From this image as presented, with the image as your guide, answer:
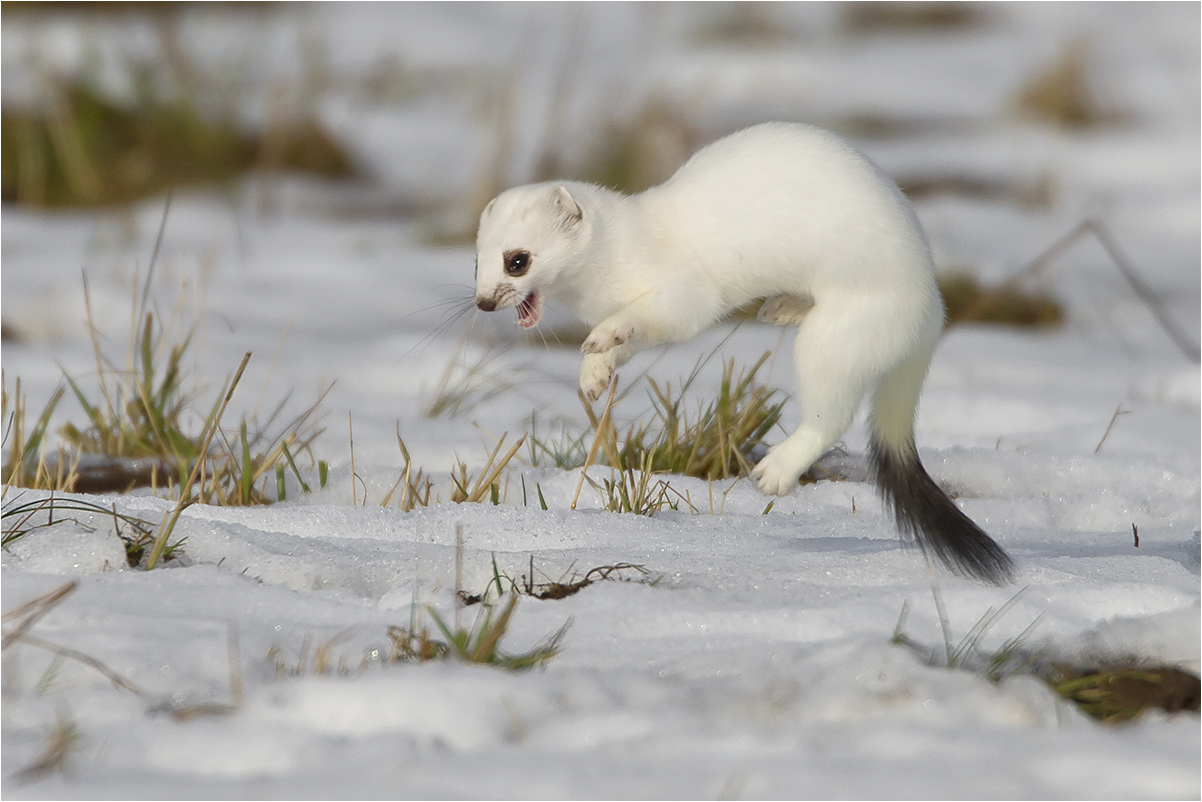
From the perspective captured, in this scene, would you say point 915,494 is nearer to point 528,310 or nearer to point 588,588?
point 588,588

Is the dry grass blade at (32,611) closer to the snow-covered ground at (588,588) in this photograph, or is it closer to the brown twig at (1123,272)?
the snow-covered ground at (588,588)

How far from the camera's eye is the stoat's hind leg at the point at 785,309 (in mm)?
2494

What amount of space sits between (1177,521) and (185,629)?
190 centimetres

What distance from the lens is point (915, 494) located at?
Answer: 2.23 metres

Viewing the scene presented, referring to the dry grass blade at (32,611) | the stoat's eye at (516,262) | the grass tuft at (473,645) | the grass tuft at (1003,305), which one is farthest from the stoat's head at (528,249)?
the grass tuft at (1003,305)

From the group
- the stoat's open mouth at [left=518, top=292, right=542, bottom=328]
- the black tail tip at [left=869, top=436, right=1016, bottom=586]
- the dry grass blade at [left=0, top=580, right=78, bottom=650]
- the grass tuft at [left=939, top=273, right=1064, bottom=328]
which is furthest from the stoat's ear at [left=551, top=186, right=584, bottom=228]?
the grass tuft at [left=939, top=273, right=1064, bottom=328]

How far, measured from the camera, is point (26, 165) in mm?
6719

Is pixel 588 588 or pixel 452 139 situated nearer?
pixel 588 588

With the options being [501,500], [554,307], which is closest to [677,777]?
[501,500]

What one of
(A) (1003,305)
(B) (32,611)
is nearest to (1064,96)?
(A) (1003,305)

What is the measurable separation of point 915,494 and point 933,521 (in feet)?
0.35

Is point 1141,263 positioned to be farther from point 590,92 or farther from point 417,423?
point 417,423

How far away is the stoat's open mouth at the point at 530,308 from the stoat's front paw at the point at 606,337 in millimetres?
242

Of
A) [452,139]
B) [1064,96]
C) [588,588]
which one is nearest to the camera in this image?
[588,588]
